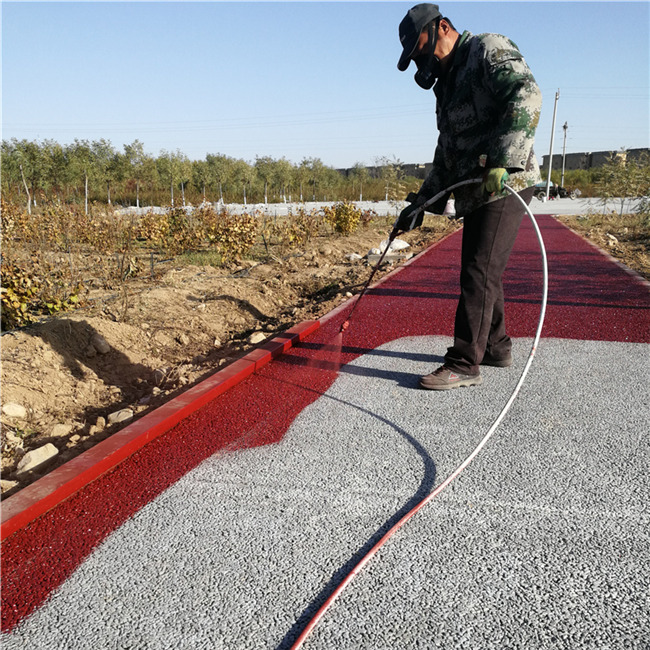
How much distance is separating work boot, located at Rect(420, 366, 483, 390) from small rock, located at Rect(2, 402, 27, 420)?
8.56 feet

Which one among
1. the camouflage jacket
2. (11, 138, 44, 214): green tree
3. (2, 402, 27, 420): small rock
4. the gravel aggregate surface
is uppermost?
(11, 138, 44, 214): green tree

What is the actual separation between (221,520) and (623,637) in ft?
4.69

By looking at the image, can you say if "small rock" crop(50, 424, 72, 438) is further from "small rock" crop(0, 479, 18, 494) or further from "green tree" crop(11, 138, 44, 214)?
"green tree" crop(11, 138, 44, 214)

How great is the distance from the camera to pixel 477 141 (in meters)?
3.25

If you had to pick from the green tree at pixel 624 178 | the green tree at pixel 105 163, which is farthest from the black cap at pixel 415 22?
the green tree at pixel 105 163

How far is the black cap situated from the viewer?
10.2 feet

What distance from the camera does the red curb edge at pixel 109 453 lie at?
2195 millimetres

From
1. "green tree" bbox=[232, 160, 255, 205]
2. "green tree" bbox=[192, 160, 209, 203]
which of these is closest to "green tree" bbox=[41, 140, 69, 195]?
"green tree" bbox=[192, 160, 209, 203]

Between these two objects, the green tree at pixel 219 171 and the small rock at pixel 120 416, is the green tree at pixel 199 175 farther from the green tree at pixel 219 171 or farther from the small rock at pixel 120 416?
the small rock at pixel 120 416

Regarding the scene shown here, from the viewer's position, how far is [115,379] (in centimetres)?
434

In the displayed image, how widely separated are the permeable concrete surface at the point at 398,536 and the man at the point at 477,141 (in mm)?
469

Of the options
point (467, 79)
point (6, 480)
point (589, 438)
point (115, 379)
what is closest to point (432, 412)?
point (589, 438)

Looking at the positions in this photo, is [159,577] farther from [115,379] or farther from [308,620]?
[115,379]

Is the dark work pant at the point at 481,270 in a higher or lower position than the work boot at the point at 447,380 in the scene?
higher
